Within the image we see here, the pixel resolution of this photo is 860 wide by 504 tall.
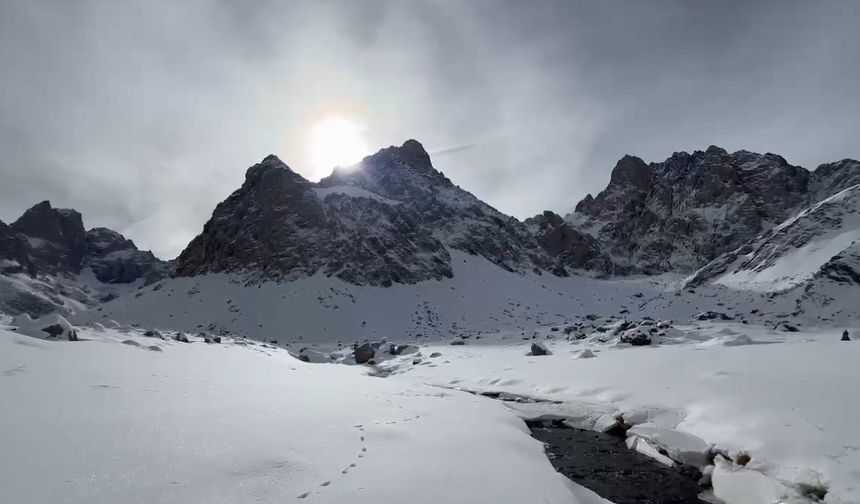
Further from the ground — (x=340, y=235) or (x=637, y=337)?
(x=340, y=235)

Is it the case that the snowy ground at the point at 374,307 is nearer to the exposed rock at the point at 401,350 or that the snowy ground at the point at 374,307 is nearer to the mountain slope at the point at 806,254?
the mountain slope at the point at 806,254

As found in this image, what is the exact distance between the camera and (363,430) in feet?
25.0

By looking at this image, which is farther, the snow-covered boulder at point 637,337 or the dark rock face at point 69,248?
the dark rock face at point 69,248

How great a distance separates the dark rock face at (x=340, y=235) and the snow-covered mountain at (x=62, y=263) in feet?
240

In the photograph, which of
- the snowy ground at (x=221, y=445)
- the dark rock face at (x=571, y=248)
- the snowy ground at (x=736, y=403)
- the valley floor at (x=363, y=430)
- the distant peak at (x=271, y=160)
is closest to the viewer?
the snowy ground at (x=221, y=445)

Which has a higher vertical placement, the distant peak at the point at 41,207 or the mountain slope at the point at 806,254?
the distant peak at the point at 41,207

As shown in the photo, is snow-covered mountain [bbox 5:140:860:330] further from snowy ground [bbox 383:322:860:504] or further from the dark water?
the dark water

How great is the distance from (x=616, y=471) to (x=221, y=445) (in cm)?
767

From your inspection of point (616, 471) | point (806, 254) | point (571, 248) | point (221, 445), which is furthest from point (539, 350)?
point (571, 248)

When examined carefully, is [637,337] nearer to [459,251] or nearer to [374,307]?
[374,307]

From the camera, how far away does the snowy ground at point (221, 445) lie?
4168mm

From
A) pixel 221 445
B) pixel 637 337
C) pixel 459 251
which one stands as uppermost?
pixel 459 251

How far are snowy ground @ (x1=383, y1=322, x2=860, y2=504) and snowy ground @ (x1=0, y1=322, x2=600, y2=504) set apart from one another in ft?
10.3

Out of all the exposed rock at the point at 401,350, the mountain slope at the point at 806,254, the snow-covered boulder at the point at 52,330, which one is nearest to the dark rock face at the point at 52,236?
the exposed rock at the point at 401,350
